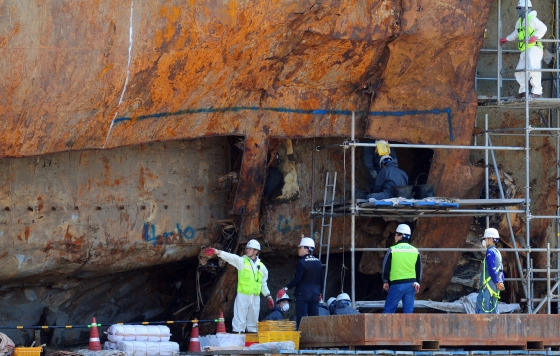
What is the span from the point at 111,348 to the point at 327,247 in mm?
3982

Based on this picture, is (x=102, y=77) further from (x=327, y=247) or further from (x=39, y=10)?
(x=327, y=247)

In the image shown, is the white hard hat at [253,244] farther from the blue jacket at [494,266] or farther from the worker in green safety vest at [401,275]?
the blue jacket at [494,266]

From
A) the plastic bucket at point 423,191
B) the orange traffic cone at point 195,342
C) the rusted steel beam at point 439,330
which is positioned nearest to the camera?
the rusted steel beam at point 439,330

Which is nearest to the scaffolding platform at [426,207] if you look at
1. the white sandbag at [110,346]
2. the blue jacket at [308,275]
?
the blue jacket at [308,275]

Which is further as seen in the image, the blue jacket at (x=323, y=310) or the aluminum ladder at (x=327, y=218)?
the aluminum ladder at (x=327, y=218)

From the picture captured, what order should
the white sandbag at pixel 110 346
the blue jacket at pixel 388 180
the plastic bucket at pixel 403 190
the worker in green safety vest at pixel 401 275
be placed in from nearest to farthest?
the white sandbag at pixel 110 346 → the worker in green safety vest at pixel 401 275 → the plastic bucket at pixel 403 190 → the blue jacket at pixel 388 180

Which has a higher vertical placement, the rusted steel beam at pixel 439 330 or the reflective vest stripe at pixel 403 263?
the reflective vest stripe at pixel 403 263

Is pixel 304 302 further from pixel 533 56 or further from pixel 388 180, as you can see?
pixel 533 56

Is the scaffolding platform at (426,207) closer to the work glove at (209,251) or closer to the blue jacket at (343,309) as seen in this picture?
the blue jacket at (343,309)

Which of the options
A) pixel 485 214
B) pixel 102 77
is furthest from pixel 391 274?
pixel 102 77

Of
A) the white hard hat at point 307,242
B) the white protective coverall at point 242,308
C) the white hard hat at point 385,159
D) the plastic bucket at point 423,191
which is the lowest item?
the white protective coverall at point 242,308

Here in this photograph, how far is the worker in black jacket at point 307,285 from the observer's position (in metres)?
17.3

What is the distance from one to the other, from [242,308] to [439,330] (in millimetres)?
2919

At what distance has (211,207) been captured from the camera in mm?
18406
